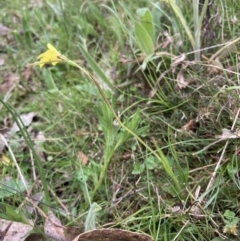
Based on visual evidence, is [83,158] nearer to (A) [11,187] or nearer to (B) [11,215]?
(A) [11,187]

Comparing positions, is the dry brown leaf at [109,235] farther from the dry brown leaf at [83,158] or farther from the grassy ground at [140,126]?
the dry brown leaf at [83,158]

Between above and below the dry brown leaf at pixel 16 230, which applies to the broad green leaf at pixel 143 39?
above

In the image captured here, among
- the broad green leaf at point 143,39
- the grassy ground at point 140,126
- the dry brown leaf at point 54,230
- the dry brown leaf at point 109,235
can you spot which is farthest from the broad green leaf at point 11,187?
the broad green leaf at point 143,39

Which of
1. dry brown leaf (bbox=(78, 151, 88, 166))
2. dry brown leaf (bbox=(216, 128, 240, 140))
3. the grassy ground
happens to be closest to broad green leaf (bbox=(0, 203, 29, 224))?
the grassy ground

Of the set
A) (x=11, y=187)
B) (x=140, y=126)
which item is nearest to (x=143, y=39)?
(x=140, y=126)

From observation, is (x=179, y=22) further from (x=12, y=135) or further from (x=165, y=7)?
(x=12, y=135)

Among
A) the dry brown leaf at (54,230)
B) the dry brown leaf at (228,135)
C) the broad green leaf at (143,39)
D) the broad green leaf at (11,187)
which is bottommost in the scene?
the dry brown leaf at (54,230)
